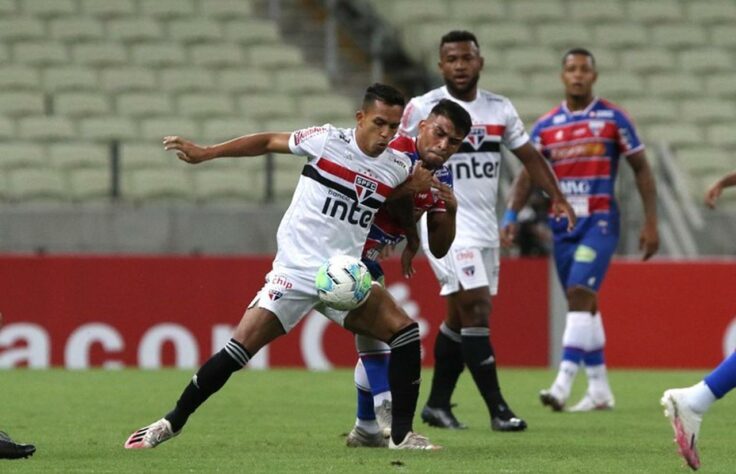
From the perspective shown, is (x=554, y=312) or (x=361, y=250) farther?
(x=554, y=312)

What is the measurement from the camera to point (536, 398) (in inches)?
471

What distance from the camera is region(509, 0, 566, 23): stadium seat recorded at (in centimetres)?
2059

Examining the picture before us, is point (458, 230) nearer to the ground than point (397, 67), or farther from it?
nearer to the ground

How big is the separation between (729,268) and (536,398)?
3.71 metres

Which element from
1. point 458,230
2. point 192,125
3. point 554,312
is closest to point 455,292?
point 458,230

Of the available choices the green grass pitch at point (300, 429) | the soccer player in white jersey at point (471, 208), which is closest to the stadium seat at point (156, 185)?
the green grass pitch at point (300, 429)

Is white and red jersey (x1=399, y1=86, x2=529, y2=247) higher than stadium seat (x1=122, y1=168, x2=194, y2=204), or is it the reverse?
white and red jersey (x1=399, y1=86, x2=529, y2=247)

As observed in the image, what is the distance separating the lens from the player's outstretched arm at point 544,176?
9.77 meters

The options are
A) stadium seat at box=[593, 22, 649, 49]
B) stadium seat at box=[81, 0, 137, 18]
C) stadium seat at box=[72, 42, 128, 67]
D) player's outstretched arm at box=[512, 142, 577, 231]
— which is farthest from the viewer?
stadium seat at box=[593, 22, 649, 49]

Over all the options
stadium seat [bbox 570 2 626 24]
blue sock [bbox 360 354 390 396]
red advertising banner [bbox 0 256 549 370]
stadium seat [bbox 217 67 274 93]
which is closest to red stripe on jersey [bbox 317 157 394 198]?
blue sock [bbox 360 354 390 396]

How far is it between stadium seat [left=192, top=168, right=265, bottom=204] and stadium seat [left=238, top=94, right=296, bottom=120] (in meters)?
1.78

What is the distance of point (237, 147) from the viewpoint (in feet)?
25.4

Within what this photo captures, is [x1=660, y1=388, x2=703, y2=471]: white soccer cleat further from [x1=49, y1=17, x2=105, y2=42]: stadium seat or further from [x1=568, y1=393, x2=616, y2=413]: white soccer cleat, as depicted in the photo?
[x1=49, y1=17, x2=105, y2=42]: stadium seat

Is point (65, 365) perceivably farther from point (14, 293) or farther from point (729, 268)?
point (729, 268)
